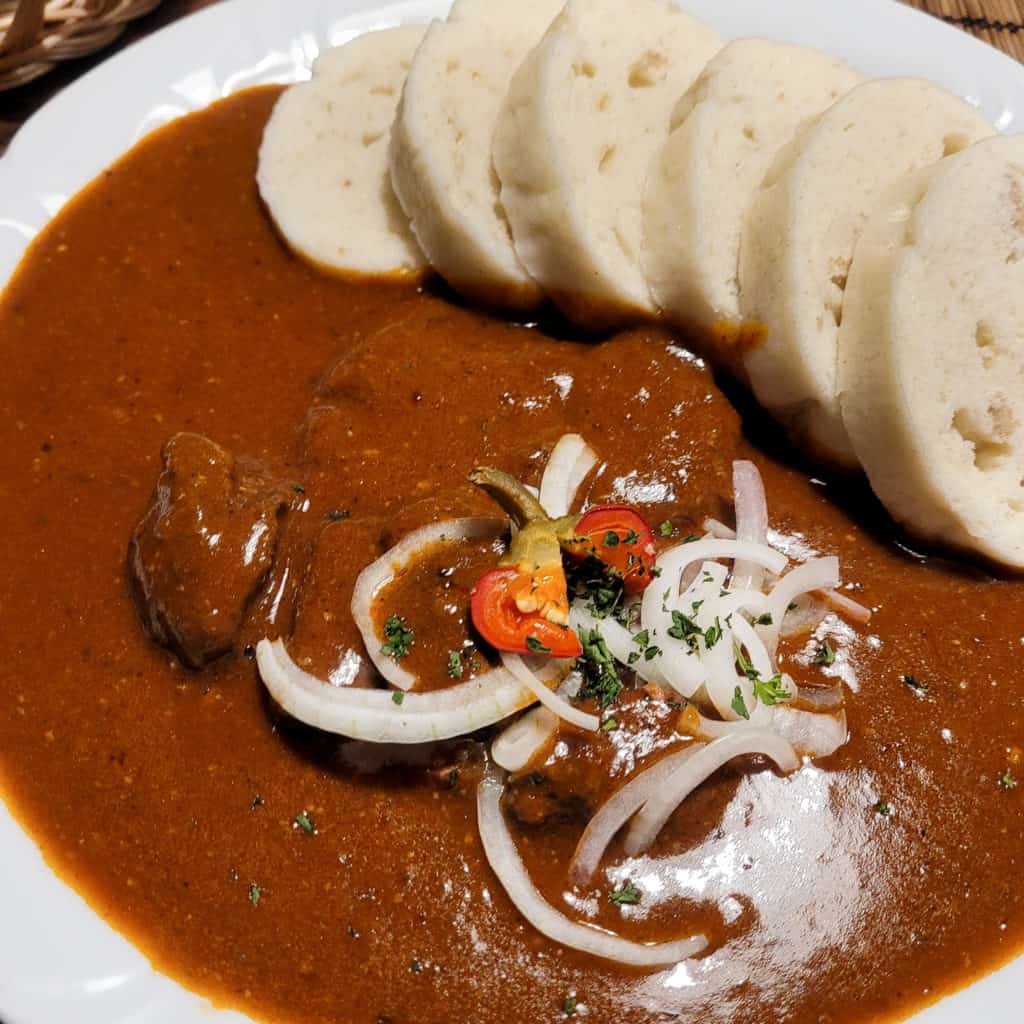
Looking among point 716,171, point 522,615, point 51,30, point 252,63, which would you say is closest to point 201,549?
point 522,615

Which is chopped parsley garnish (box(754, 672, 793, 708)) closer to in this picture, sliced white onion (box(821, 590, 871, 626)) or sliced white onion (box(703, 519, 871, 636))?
sliced white onion (box(703, 519, 871, 636))

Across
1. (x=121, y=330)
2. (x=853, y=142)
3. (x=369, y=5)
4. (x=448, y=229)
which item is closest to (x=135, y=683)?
(x=121, y=330)

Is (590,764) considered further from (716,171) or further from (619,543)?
(716,171)

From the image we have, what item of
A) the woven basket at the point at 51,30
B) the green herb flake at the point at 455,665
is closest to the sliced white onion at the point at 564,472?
the green herb flake at the point at 455,665

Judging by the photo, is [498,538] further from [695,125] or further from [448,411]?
[695,125]

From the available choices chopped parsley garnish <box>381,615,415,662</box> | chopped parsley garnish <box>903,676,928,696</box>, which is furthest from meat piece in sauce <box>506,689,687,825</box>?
chopped parsley garnish <box>903,676,928,696</box>

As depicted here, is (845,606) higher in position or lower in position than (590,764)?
lower
